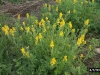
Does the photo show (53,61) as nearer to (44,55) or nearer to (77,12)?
(44,55)

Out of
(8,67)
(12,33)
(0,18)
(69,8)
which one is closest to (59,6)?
(69,8)

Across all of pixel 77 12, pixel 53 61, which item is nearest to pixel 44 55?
pixel 53 61

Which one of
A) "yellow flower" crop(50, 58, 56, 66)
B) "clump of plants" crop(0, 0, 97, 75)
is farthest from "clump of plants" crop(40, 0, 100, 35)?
"yellow flower" crop(50, 58, 56, 66)

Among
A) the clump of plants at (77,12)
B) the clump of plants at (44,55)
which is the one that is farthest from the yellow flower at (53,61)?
the clump of plants at (77,12)

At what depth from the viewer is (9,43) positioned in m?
3.75

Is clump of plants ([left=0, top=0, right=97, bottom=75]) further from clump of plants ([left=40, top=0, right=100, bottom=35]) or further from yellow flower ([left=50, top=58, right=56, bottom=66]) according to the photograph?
clump of plants ([left=40, top=0, right=100, bottom=35])

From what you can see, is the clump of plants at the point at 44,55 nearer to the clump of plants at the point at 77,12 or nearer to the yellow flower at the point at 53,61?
the yellow flower at the point at 53,61

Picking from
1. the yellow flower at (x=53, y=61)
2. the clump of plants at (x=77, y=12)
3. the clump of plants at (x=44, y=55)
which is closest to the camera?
the yellow flower at (x=53, y=61)

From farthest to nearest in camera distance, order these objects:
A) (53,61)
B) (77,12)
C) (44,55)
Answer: (77,12), (44,55), (53,61)

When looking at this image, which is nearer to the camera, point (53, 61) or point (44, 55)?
point (53, 61)

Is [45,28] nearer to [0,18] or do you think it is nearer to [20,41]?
[20,41]

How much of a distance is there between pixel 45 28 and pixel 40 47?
1.14 ft

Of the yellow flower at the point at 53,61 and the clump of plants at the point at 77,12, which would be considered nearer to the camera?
the yellow flower at the point at 53,61

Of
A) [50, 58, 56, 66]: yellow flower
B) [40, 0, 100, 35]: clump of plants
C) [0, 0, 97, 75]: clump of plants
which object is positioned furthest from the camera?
[40, 0, 100, 35]: clump of plants
